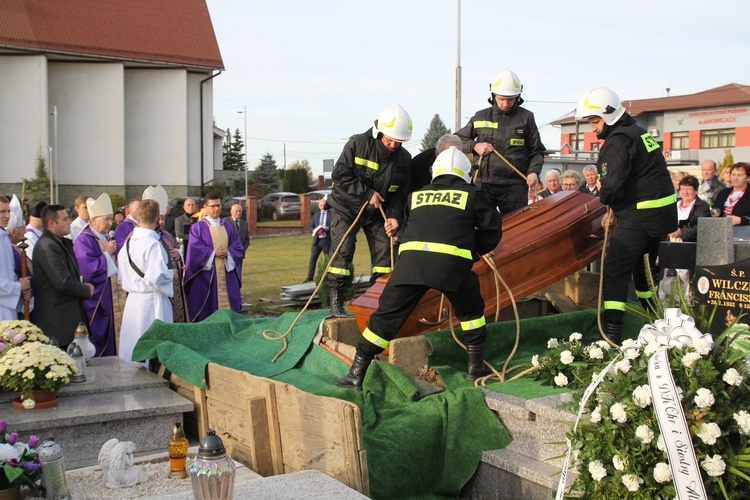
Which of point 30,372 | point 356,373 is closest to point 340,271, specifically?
point 356,373

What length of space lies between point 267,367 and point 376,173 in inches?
79.7

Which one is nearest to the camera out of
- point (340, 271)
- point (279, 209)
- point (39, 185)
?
point (340, 271)

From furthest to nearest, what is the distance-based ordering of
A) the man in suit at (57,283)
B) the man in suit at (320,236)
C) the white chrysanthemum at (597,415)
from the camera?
the man in suit at (320,236)
the man in suit at (57,283)
the white chrysanthemum at (597,415)

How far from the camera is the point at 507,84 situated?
26.0 feet

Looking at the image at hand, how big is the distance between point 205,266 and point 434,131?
6292cm

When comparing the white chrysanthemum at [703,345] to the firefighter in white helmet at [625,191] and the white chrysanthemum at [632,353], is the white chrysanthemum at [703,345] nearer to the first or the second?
the white chrysanthemum at [632,353]

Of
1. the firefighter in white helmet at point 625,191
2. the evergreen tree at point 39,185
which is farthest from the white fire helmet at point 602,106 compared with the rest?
the evergreen tree at point 39,185

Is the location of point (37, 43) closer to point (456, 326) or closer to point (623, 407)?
point (456, 326)

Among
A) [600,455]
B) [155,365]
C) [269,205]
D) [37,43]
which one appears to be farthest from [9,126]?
[600,455]

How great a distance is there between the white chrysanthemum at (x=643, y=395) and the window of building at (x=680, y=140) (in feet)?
180

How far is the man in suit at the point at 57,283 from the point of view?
7.83m

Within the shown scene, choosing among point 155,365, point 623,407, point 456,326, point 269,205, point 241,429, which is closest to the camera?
point 623,407

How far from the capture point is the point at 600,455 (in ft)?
13.4

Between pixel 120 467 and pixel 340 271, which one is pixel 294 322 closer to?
pixel 340 271
